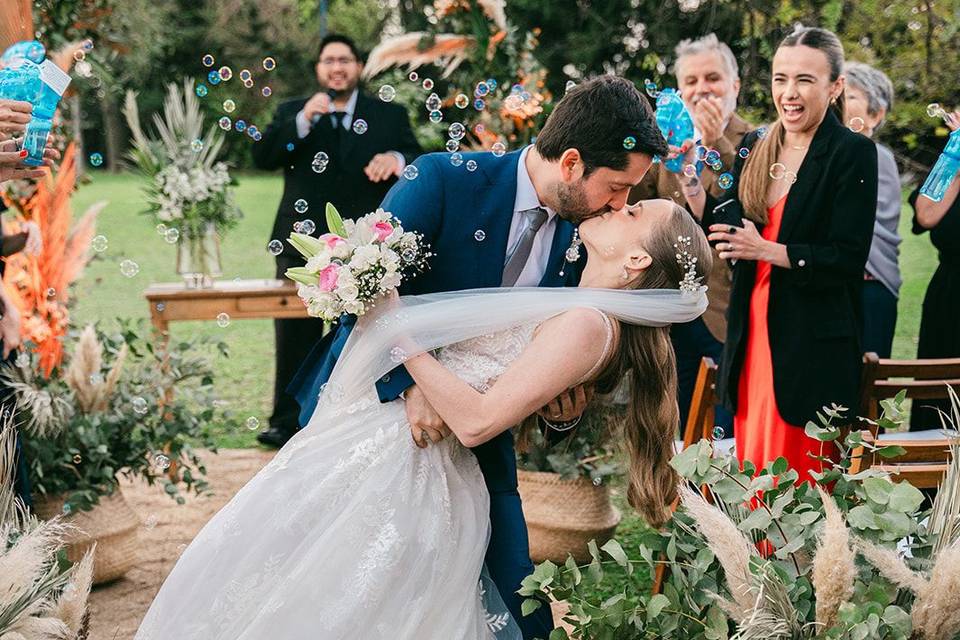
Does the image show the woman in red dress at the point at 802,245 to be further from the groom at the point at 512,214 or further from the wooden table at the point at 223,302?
the wooden table at the point at 223,302

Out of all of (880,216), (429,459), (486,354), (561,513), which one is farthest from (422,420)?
(880,216)

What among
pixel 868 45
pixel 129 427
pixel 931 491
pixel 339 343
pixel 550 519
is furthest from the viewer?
pixel 868 45

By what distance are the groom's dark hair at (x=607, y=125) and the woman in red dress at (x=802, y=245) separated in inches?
48.8

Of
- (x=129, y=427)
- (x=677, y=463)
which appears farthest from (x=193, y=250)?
(x=677, y=463)

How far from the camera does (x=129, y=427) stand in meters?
4.37

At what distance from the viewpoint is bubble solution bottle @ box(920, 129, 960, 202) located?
9.57 feet

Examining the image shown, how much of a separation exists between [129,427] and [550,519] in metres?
1.82

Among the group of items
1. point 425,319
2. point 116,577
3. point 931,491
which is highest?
point 425,319

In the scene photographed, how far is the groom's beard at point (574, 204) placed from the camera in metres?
2.56

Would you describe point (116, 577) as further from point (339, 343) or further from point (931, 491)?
point (931, 491)

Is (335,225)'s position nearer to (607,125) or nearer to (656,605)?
(607,125)

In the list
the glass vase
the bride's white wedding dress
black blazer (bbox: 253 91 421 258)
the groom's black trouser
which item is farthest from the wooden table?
the bride's white wedding dress

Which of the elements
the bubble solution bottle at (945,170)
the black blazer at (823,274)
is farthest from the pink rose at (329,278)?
the black blazer at (823,274)

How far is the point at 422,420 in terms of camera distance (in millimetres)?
2529
